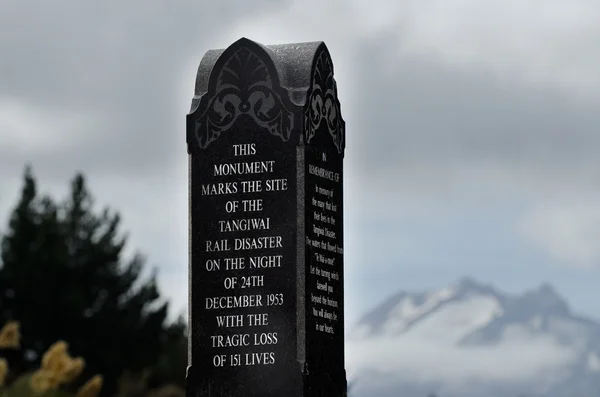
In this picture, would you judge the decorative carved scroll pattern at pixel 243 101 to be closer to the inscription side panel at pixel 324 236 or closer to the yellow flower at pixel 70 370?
the inscription side panel at pixel 324 236

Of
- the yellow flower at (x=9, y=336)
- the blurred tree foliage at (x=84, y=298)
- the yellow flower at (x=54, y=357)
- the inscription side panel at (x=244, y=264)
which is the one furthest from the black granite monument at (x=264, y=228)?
the blurred tree foliage at (x=84, y=298)

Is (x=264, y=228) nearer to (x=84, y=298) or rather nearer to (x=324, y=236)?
(x=324, y=236)

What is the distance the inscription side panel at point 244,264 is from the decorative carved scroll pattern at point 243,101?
0.29 ft

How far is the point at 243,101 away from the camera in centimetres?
2081

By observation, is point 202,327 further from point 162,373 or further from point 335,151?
point 162,373

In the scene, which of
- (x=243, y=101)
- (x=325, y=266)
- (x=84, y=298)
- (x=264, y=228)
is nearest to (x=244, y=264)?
(x=264, y=228)

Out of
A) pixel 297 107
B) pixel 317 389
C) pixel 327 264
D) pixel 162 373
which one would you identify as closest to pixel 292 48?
pixel 297 107

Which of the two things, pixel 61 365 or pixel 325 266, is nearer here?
pixel 61 365

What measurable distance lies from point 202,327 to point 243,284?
69 centimetres

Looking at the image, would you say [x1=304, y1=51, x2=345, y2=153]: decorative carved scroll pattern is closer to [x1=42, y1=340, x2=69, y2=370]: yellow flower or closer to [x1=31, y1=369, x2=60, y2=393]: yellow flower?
[x1=42, y1=340, x2=69, y2=370]: yellow flower

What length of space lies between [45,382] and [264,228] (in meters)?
9.19

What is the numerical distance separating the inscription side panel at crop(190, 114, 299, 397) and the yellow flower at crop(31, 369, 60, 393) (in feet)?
28.5

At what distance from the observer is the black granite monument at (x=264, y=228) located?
20094 millimetres

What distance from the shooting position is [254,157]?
67.6 ft
